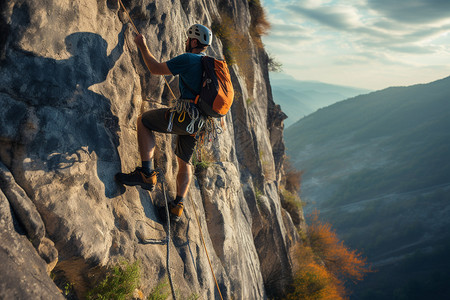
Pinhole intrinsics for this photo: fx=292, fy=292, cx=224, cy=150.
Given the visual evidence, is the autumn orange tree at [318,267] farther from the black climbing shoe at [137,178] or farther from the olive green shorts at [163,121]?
the olive green shorts at [163,121]

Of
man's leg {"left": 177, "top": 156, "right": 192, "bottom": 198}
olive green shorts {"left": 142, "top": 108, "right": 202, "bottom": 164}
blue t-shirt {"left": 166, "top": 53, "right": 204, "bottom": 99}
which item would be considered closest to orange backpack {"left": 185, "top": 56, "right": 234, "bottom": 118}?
blue t-shirt {"left": 166, "top": 53, "right": 204, "bottom": 99}

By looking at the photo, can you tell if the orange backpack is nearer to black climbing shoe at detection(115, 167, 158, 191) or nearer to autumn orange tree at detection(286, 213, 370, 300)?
black climbing shoe at detection(115, 167, 158, 191)

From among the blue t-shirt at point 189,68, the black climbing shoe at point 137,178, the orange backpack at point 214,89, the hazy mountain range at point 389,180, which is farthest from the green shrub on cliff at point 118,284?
the hazy mountain range at point 389,180

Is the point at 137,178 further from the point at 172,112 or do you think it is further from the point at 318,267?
the point at 318,267

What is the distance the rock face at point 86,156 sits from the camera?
286cm

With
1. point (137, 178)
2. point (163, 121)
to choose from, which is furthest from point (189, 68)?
point (137, 178)

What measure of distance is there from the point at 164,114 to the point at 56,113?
1.35 meters

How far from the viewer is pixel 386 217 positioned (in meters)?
70.2

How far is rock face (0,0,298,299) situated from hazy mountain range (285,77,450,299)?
56.3 meters

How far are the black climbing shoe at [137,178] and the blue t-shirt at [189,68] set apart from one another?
1395 millimetres

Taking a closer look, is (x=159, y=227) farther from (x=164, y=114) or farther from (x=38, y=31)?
(x=38, y=31)

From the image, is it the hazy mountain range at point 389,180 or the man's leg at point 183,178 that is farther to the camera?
the hazy mountain range at point 389,180

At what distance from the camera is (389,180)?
3401 inches

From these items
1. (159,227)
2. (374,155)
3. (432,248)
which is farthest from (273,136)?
(374,155)
